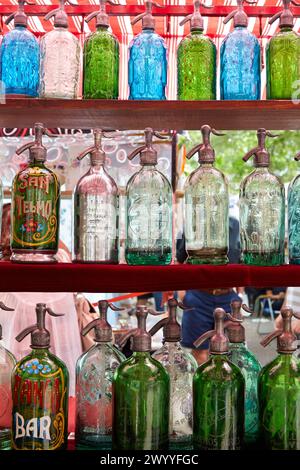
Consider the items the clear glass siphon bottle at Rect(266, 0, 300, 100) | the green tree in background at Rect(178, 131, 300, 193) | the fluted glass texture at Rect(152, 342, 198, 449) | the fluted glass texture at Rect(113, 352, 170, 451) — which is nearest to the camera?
the fluted glass texture at Rect(113, 352, 170, 451)

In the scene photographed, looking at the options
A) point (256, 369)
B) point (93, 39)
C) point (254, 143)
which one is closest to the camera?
point (256, 369)

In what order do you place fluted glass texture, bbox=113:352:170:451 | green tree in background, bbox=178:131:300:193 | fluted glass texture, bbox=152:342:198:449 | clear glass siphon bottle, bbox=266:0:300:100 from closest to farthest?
fluted glass texture, bbox=113:352:170:451 < fluted glass texture, bbox=152:342:198:449 < clear glass siphon bottle, bbox=266:0:300:100 < green tree in background, bbox=178:131:300:193

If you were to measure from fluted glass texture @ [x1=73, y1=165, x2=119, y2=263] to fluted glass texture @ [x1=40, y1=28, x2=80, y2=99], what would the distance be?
23cm

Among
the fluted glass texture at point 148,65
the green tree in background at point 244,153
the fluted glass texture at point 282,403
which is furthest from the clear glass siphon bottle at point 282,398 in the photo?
the green tree in background at point 244,153

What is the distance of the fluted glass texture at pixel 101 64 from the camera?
136cm

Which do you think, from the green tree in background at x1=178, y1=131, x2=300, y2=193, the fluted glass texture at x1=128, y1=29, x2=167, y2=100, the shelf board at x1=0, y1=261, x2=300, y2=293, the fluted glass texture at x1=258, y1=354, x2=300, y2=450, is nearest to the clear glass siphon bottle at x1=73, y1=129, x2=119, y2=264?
the shelf board at x1=0, y1=261, x2=300, y2=293

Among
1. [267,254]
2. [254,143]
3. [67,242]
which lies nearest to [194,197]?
[267,254]

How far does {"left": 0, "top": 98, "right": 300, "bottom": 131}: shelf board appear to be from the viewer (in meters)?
1.25

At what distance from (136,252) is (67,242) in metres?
1.33

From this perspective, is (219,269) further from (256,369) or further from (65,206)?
(65,206)

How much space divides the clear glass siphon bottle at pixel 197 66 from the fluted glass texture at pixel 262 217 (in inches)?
9.9

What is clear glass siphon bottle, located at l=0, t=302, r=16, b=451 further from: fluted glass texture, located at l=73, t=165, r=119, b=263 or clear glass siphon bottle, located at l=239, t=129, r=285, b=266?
clear glass siphon bottle, located at l=239, t=129, r=285, b=266

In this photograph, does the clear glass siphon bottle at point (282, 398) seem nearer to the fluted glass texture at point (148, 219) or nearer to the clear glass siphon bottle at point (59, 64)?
the fluted glass texture at point (148, 219)

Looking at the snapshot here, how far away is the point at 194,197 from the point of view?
1.29m
